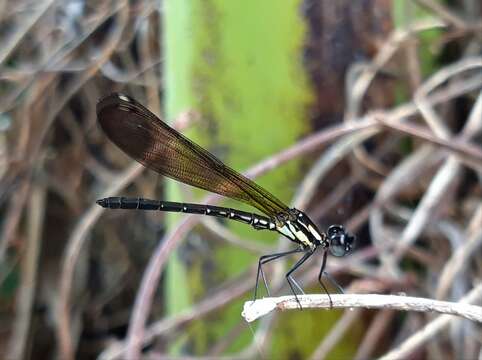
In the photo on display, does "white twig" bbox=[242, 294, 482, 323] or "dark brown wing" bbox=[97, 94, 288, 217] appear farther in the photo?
"dark brown wing" bbox=[97, 94, 288, 217]

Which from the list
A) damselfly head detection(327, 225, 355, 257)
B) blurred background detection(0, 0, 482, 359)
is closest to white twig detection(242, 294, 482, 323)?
blurred background detection(0, 0, 482, 359)

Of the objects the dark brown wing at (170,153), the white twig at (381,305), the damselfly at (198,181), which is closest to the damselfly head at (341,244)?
the damselfly at (198,181)

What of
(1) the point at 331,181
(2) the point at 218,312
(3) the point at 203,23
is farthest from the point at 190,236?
(3) the point at 203,23

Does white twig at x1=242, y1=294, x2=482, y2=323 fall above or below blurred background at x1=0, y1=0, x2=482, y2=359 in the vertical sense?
below

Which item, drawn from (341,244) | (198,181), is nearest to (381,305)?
(341,244)

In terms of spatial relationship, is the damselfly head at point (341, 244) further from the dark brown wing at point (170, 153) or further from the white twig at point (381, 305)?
the white twig at point (381, 305)

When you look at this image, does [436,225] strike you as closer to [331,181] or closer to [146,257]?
[331,181]

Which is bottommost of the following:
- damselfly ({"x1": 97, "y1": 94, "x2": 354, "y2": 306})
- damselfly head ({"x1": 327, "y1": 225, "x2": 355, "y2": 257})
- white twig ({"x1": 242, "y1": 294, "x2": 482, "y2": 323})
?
white twig ({"x1": 242, "y1": 294, "x2": 482, "y2": 323})

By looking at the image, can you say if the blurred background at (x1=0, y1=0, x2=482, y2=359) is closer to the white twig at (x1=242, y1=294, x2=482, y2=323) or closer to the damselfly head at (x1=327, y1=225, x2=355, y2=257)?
the damselfly head at (x1=327, y1=225, x2=355, y2=257)
